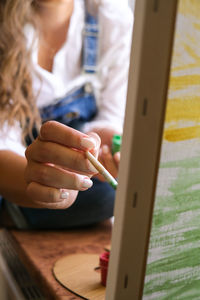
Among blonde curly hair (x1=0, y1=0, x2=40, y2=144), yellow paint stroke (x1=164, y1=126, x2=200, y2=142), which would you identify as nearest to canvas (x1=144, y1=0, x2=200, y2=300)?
yellow paint stroke (x1=164, y1=126, x2=200, y2=142)

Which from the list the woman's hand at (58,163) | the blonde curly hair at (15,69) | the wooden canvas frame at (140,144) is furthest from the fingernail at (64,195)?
the blonde curly hair at (15,69)

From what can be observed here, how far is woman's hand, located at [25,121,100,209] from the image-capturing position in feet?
1.43

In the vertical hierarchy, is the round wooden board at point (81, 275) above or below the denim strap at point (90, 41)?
below

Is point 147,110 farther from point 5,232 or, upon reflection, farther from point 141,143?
point 5,232

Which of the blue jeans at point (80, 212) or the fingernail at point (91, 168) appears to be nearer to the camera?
the fingernail at point (91, 168)

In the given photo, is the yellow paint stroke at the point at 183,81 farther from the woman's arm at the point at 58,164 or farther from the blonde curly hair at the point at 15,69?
the blonde curly hair at the point at 15,69

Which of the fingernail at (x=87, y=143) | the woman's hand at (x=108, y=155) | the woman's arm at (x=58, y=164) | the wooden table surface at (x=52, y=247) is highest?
the fingernail at (x=87, y=143)

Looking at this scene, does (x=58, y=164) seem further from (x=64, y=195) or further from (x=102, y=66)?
(x=102, y=66)

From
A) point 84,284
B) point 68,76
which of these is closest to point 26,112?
point 68,76

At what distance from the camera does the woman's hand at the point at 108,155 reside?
2.23 feet

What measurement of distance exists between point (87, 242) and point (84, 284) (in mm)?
192

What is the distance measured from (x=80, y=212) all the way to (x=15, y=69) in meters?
0.33

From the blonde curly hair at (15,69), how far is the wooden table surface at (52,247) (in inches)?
8.7

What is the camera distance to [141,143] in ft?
1.12
